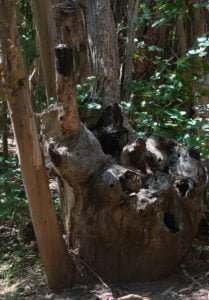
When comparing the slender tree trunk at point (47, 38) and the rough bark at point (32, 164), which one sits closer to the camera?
the rough bark at point (32, 164)

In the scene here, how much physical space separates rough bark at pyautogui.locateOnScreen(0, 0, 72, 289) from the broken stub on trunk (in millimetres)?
133

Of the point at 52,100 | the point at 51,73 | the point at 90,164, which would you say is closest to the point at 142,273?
the point at 90,164

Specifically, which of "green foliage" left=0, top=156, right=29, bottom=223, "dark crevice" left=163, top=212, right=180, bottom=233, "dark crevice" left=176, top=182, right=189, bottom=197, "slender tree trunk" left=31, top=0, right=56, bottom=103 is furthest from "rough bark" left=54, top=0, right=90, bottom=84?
"dark crevice" left=163, top=212, right=180, bottom=233

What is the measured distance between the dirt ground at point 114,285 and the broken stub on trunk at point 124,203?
101 mm

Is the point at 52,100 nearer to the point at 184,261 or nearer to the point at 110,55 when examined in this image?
the point at 110,55

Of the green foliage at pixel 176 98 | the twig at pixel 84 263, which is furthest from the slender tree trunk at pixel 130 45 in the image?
the twig at pixel 84 263

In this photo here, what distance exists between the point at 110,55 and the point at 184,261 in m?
1.96

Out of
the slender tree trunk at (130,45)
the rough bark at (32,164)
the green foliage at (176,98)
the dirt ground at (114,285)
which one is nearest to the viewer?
the rough bark at (32,164)

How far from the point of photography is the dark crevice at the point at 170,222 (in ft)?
11.8

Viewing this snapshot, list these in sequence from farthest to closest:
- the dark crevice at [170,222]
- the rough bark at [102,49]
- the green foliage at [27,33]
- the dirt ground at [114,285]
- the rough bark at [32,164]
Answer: the green foliage at [27,33] → the rough bark at [102,49] → the dark crevice at [170,222] → the dirt ground at [114,285] → the rough bark at [32,164]

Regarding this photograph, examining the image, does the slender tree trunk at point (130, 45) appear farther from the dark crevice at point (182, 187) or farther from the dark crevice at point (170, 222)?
the dark crevice at point (170, 222)

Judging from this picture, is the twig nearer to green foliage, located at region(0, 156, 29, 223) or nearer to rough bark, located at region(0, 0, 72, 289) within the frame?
rough bark, located at region(0, 0, 72, 289)

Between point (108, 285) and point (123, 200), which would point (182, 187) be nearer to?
point (123, 200)

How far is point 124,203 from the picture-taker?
3473 millimetres
